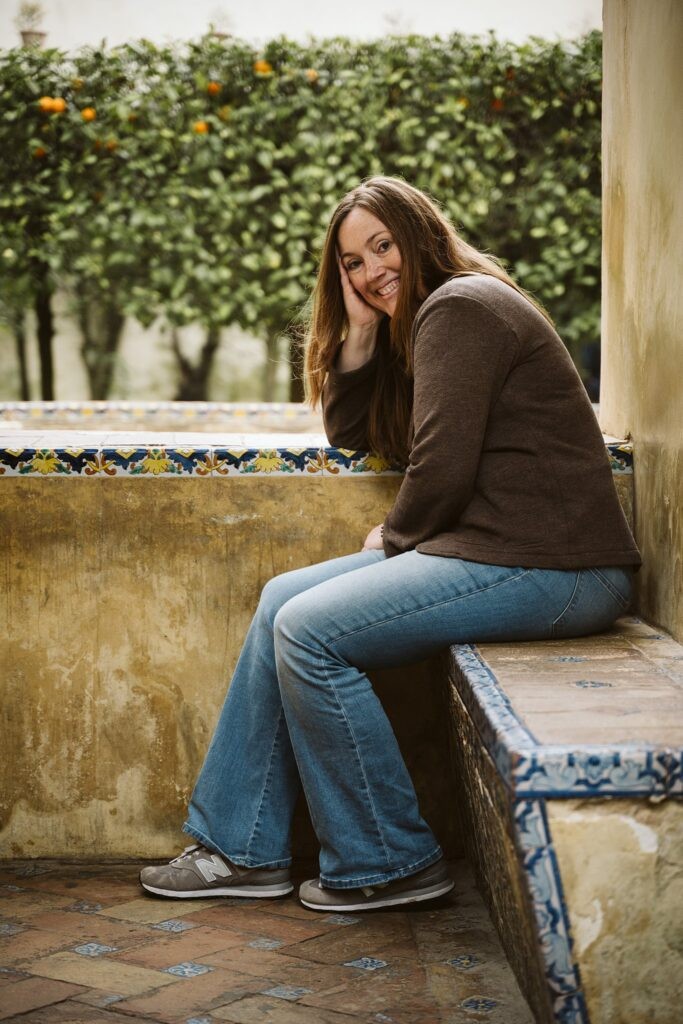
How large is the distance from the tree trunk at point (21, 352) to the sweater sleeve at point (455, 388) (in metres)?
4.10

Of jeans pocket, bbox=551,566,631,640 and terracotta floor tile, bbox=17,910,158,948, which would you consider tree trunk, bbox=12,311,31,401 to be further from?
jeans pocket, bbox=551,566,631,640

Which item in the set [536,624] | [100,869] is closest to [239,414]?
[100,869]

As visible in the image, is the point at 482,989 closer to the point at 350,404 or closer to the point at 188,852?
the point at 188,852

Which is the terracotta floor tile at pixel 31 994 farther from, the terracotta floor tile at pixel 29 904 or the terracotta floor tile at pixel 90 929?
the terracotta floor tile at pixel 29 904

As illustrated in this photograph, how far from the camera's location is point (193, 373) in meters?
6.79

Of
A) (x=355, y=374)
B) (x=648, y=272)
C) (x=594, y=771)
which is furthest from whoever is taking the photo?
(x=355, y=374)

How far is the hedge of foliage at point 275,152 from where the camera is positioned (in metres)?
5.23

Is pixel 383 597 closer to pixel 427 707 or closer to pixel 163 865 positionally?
pixel 427 707

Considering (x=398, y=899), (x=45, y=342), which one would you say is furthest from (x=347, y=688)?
(x=45, y=342)

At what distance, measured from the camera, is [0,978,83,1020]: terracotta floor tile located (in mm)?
2213

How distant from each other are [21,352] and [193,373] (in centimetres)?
97

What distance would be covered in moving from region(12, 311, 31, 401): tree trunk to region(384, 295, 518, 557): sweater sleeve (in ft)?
13.4

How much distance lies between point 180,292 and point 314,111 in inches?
40.7

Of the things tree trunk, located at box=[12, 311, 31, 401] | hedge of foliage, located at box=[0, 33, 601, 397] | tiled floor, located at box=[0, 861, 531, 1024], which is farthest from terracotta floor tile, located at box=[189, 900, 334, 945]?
tree trunk, located at box=[12, 311, 31, 401]
